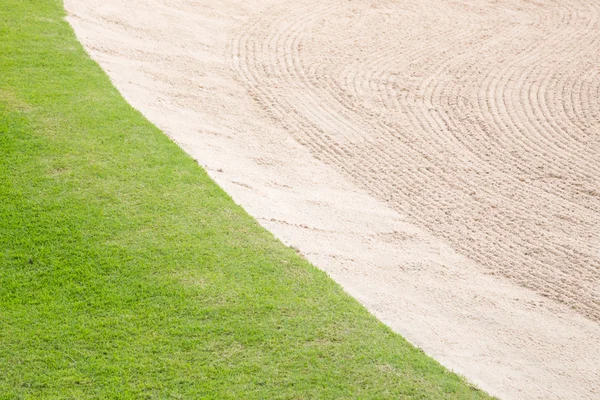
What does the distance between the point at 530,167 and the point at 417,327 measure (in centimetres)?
427

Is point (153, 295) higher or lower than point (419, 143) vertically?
lower

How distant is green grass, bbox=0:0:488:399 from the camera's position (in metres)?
5.95

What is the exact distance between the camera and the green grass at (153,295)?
595cm

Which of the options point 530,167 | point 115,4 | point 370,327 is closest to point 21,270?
point 370,327

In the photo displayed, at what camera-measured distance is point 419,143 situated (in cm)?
1074

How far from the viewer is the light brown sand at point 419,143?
7.48 m

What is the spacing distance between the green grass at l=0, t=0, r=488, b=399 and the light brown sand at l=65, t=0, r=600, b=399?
22.8 inches

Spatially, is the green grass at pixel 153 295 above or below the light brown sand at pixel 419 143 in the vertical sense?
below

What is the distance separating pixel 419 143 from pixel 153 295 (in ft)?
18.0

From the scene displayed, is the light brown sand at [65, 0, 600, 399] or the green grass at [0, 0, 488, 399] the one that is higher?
the light brown sand at [65, 0, 600, 399]

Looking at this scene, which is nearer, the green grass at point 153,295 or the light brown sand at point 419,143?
the green grass at point 153,295

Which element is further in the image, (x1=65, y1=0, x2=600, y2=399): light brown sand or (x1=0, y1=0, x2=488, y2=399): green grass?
(x1=65, y1=0, x2=600, y2=399): light brown sand

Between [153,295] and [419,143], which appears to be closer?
[153,295]

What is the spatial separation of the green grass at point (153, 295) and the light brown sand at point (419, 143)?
1.90ft
